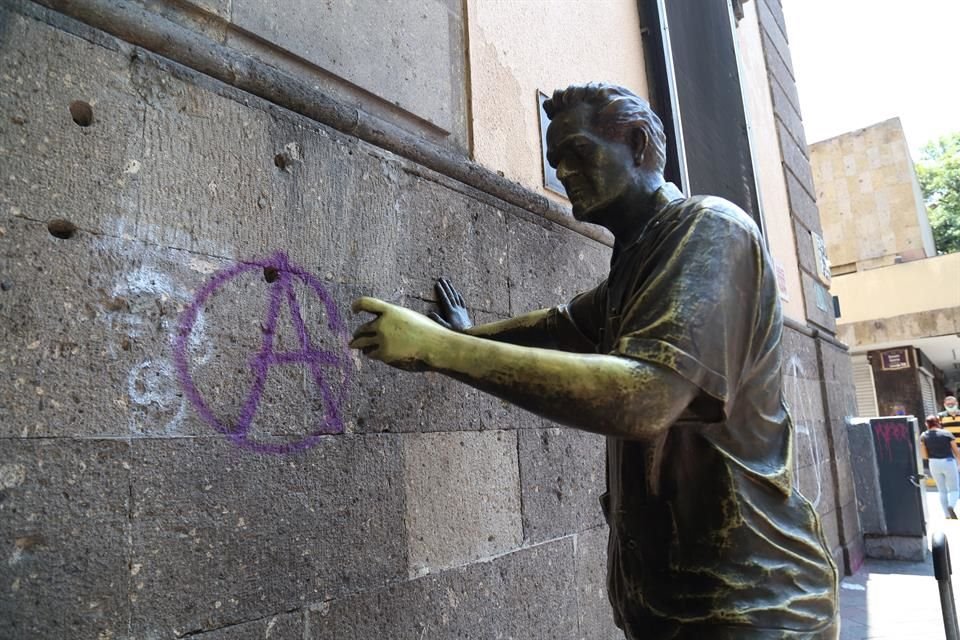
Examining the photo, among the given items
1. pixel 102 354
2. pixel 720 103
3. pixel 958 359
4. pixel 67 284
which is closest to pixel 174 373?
pixel 102 354

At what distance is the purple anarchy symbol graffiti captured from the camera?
5.36 feet

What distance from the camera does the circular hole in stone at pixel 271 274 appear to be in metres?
1.84

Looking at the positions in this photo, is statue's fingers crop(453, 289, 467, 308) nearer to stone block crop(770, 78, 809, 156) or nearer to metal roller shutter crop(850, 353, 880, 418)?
stone block crop(770, 78, 809, 156)

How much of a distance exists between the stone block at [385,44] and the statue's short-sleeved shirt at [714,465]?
52.3 inches

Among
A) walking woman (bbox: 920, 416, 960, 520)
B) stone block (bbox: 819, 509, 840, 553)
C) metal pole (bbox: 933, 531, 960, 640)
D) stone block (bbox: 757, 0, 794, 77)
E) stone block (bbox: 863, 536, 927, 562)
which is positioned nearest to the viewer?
metal pole (bbox: 933, 531, 960, 640)

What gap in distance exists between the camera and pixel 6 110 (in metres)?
1.40

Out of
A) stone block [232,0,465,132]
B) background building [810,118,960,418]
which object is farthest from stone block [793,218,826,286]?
background building [810,118,960,418]

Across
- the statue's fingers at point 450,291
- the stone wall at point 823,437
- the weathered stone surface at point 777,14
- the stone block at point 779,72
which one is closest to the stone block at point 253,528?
the statue's fingers at point 450,291

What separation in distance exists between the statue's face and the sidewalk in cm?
360

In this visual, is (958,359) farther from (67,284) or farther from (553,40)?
(67,284)

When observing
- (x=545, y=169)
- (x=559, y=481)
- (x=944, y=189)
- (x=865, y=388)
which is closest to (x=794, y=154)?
(x=545, y=169)

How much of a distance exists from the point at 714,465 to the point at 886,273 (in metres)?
17.7

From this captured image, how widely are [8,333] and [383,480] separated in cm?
107

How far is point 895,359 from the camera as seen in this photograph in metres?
17.5
